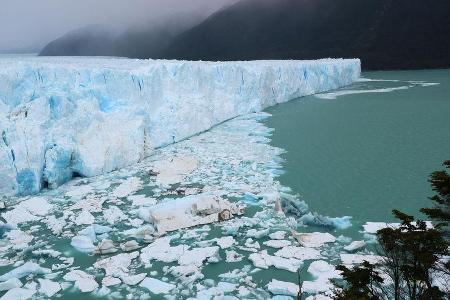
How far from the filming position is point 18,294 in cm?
545

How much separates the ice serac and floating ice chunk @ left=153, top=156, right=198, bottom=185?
1.09 meters

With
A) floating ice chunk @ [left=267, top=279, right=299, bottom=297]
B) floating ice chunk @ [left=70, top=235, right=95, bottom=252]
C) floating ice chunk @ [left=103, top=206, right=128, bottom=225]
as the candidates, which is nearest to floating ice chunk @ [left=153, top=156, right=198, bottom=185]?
floating ice chunk @ [left=103, top=206, right=128, bottom=225]

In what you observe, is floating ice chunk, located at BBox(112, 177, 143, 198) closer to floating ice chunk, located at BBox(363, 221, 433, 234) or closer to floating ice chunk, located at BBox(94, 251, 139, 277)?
floating ice chunk, located at BBox(94, 251, 139, 277)

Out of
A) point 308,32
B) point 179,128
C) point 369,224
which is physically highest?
point 308,32

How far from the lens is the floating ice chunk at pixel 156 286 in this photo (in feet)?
17.8

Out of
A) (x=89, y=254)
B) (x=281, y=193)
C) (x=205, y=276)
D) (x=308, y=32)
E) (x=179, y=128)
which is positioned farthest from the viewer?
(x=308, y=32)

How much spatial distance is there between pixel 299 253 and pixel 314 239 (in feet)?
1.80

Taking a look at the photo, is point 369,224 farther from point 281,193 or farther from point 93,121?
point 93,121

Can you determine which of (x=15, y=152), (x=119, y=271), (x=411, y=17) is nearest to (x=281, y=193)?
(x=119, y=271)

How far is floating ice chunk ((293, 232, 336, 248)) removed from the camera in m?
6.53

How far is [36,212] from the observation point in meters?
8.15

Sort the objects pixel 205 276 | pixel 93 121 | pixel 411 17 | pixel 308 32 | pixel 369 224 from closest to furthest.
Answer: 1. pixel 205 276
2. pixel 369 224
3. pixel 93 121
4. pixel 411 17
5. pixel 308 32

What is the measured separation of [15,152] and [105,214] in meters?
2.81

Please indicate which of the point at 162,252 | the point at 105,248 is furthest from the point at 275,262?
the point at 105,248
